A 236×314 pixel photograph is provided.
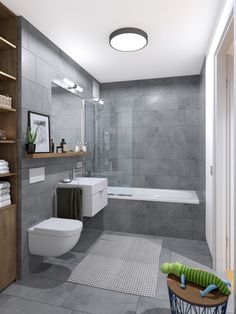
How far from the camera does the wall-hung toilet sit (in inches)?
84.0

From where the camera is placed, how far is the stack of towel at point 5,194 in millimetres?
2023

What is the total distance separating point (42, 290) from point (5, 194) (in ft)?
3.14

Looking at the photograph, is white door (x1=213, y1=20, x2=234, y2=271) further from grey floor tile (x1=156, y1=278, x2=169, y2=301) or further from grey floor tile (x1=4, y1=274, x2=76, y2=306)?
grey floor tile (x1=4, y1=274, x2=76, y2=306)

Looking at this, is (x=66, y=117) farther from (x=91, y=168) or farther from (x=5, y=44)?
(x=5, y=44)

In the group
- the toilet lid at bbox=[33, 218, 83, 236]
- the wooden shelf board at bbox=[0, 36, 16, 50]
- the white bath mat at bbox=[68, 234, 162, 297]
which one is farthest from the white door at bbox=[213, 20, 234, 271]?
the wooden shelf board at bbox=[0, 36, 16, 50]

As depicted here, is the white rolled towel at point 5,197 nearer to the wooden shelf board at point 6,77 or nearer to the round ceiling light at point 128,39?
the wooden shelf board at point 6,77

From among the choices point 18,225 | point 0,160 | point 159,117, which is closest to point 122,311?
point 18,225

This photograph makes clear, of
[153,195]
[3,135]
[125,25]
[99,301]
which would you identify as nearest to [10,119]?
[3,135]

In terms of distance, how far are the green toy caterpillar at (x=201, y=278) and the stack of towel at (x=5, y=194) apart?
1.51 meters

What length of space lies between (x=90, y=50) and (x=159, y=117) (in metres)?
1.80

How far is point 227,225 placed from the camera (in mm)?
2326

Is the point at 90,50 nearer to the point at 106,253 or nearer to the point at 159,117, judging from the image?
the point at 159,117

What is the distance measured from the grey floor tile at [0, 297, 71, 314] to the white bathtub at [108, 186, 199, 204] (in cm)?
183

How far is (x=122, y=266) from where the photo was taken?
2451mm
